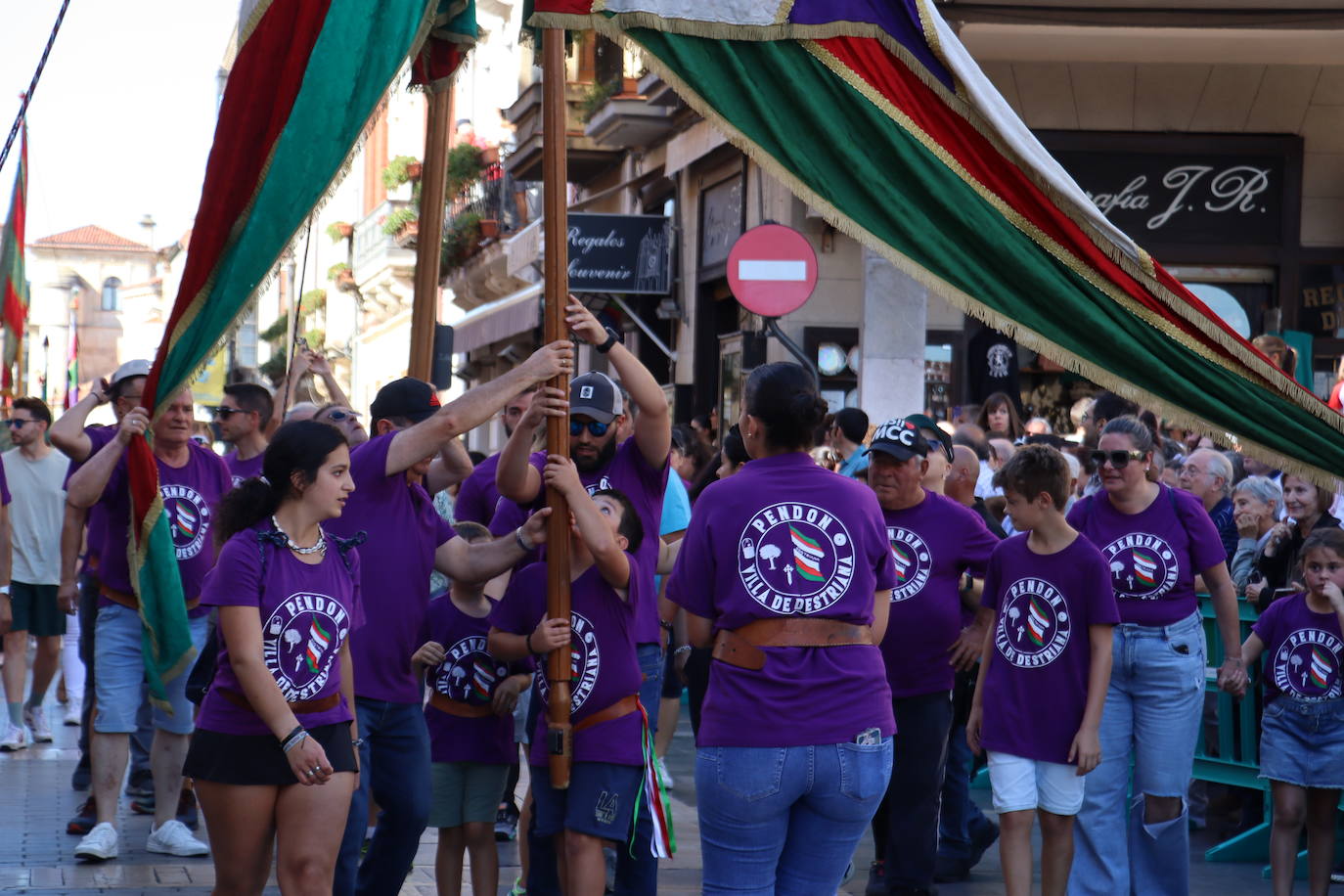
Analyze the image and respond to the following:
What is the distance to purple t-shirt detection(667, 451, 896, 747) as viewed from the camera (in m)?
4.91

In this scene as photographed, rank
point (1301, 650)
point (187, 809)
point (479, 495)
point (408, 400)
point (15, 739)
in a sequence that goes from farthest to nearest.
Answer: point (15, 739), point (187, 809), point (479, 495), point (1301, 650), point (408, 400)

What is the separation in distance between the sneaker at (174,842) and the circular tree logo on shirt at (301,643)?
9.63 feet

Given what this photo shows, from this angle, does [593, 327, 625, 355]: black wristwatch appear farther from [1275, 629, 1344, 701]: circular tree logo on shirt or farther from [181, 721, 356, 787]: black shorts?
[1275, 629, 1344, 701]: circular tree logo on shirt

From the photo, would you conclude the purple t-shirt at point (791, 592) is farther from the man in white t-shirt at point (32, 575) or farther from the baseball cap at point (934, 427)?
the man in white t-shirt at point (32, 575)

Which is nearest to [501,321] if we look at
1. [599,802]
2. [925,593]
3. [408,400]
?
[925,593]

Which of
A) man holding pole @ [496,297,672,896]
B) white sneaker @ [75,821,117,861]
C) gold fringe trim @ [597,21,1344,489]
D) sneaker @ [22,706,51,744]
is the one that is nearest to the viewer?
gold fringe trim @ [597,21,1344,489]

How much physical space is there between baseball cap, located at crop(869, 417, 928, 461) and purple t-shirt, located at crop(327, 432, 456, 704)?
2.06 meters

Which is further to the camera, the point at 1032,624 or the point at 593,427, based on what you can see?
the point at 1032,624

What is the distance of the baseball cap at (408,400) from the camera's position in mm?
6234

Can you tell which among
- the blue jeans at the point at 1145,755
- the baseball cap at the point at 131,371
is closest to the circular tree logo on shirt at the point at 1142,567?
the blue jeans at the point at 1145,755

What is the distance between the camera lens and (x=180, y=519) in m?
7.91

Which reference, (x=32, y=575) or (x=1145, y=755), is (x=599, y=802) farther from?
(x=32, y=575)

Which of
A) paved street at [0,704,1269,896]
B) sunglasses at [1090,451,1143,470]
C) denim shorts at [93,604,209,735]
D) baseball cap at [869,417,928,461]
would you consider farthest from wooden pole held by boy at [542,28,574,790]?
denim shorts at [93,604,209,735]

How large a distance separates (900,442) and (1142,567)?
105cm
